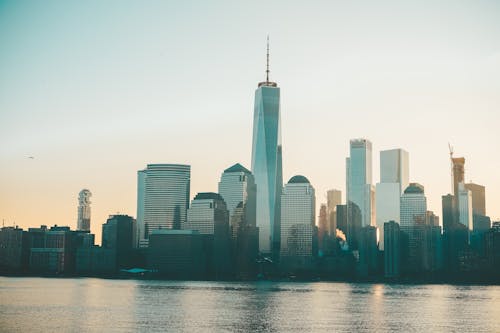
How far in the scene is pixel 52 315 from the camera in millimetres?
167125

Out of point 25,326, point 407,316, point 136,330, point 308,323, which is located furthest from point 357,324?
point 25,326

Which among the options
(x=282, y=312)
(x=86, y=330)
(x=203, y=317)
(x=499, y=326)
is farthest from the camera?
(x=282, y=312)

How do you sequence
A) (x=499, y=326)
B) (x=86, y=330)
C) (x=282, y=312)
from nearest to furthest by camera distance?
(x=86, y=330), (x=499, y=326), (x=282, y=312)

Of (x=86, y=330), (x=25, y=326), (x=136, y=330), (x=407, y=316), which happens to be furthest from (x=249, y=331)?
(x=407, y=316)

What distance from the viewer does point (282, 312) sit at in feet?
608

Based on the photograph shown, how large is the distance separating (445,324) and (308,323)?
95.6 ft

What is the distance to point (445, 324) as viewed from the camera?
160m

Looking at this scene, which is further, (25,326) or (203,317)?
(203,317)

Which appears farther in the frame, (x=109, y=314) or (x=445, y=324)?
(x=109, y=314)

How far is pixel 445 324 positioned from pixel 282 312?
41.9 m

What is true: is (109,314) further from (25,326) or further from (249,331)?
(249,331)

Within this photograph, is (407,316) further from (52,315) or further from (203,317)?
(52,315)

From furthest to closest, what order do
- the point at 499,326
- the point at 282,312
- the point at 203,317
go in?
the point at 282,312
the point at 203,317
the point at 499,326

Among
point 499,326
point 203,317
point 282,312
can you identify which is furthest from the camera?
point 282,312
